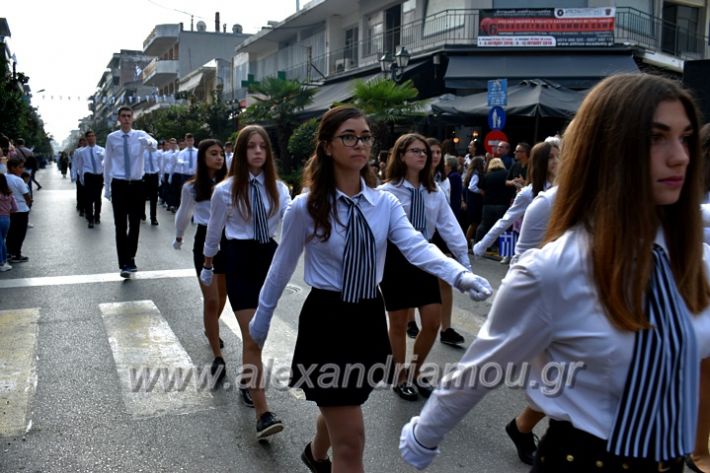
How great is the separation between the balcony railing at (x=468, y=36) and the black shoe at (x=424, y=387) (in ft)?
60.5

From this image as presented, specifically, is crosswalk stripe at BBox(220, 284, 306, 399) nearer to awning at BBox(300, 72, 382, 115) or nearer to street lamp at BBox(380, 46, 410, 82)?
street lamp at BBox(380, 46, 410, 82)

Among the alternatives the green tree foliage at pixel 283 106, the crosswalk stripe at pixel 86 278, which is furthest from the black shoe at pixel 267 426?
the green tree foliage at pixel 283 106

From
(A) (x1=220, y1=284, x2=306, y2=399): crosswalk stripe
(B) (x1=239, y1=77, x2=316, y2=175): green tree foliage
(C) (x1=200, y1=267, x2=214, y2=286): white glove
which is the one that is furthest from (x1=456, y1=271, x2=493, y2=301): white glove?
(B) (x1=239, y1=77, x2=316, y2=175): green tree foliage

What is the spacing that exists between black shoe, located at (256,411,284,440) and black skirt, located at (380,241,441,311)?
125cm

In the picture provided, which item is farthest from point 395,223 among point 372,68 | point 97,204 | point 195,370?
point 372,68

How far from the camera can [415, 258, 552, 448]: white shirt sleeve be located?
A: 1613mm

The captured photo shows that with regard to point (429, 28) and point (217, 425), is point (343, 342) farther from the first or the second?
point (429, 28)

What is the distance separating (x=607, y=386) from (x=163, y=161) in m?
20.7

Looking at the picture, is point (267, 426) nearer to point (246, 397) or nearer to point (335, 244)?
point (246, 397)

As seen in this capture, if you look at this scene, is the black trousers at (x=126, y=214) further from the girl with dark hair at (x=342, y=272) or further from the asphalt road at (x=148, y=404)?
the girl with dark hair at (x=342, y=272)

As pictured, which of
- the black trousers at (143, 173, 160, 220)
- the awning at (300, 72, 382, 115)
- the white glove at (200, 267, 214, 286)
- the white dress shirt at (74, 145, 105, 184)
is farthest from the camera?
the awning at (300, 72, 382, 115)

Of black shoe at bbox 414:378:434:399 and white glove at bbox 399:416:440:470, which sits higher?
white glove at bbox 399:416:440:470

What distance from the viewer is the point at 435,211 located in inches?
212

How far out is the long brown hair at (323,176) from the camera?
10.2 feet
